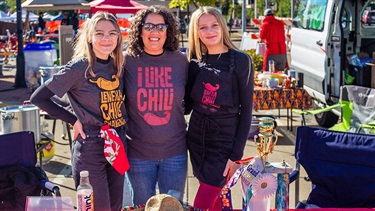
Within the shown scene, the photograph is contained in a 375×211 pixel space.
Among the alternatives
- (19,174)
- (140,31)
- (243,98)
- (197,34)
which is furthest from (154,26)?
(19,174)

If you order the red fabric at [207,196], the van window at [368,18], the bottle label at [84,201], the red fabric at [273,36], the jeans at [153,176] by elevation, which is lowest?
the red fabric at [207,196]

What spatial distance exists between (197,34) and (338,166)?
45.9 inches

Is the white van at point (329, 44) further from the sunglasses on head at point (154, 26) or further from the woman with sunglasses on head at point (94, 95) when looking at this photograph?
the woman with sunglasses on head at point (94, 95)

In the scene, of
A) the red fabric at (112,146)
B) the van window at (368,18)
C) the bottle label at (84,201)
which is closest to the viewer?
the bottle label at (84,201)

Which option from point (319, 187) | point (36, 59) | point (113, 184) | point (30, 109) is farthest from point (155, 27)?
point (36, 59)

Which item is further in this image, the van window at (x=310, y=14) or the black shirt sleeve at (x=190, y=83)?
the van window at (x=310, y=14)

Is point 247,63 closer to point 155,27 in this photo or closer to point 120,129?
point 155,27

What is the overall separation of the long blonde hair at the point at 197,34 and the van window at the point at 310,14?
15.7ft

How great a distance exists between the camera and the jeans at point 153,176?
3195 millimetres

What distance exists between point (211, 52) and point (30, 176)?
4.11 feet

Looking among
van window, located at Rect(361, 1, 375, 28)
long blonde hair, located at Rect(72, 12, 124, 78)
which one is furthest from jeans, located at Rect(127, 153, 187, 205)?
van window, located at Rect(361, 1, 375, 28)

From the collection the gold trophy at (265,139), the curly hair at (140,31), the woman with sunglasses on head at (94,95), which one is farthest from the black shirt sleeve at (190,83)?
the gold trophy at (265,139)

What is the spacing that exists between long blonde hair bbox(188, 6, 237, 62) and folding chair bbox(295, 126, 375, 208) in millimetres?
719

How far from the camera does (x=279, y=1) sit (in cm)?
3775
